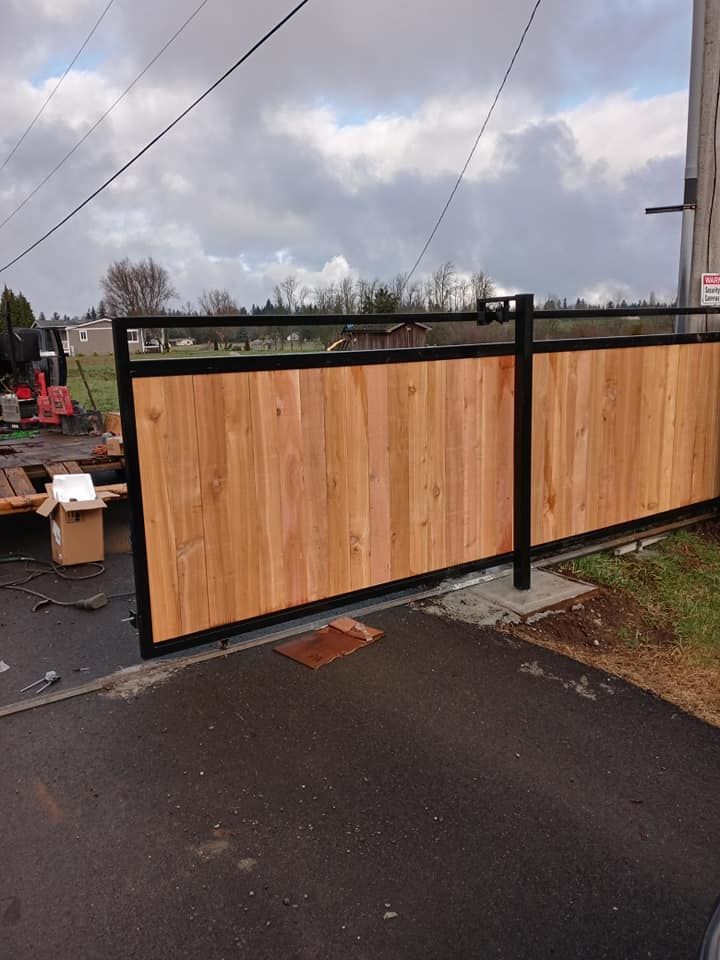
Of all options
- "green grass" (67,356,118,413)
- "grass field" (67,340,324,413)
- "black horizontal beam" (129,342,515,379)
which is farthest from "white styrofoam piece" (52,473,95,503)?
"green grass" (67,356,118,413)

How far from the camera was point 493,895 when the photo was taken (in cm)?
203

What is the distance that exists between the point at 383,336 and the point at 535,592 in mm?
1780

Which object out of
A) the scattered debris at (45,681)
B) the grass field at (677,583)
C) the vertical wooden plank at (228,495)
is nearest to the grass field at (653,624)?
the grass field at (677,583)

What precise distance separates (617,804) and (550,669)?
0.98 m

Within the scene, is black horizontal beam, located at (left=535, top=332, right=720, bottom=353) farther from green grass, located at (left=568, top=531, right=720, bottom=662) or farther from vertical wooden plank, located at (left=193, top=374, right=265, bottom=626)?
vertical wooden plank, located at (left=193, top=374, right=265, bottom=626)

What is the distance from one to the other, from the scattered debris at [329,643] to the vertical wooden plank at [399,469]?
34 centimetres

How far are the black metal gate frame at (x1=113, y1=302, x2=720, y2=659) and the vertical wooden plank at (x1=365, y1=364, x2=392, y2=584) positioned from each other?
80 millimetres

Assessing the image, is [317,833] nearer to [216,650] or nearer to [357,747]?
[357,747]

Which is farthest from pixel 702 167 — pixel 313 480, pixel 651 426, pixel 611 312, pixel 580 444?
pixel 313 480

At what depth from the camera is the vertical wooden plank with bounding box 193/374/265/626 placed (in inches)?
121

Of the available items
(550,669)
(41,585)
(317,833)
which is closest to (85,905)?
(317,833)

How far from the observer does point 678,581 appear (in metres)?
4.44

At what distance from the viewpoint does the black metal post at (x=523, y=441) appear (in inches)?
153

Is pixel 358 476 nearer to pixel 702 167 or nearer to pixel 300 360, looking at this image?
pixel 300 360
